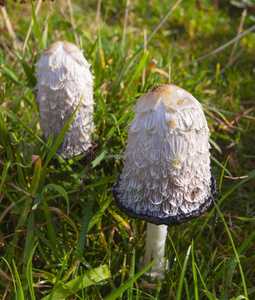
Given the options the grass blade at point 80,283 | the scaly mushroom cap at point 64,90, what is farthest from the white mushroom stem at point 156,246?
the scaly mushroom cap at point 64,90

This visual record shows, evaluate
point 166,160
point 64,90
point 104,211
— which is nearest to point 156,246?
point 104,211

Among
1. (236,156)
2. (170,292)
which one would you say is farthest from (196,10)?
(170,292)

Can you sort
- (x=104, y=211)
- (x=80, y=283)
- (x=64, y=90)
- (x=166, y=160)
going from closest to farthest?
(x=166, y=160) < (x=80, y=283) < (x=64, y=90) < (x=104, y=211)

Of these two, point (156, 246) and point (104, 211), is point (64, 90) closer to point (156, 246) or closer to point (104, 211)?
point (104, 211)

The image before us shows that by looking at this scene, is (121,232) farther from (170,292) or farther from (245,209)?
(245,209)

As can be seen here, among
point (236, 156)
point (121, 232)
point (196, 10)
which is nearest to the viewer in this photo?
point (121, 232)

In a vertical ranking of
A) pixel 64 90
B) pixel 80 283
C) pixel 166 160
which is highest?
pixel 64 90
